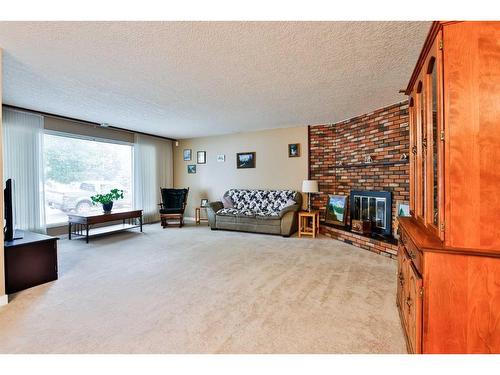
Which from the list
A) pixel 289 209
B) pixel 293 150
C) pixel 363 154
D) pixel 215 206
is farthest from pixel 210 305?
pixel 293 150

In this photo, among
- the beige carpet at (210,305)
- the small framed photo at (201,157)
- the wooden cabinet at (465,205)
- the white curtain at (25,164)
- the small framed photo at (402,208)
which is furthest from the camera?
the small framed photo at (201,157)

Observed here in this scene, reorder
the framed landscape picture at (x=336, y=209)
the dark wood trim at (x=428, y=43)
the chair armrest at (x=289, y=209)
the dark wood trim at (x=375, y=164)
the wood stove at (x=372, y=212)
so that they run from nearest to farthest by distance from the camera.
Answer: the dark wood trim at (x=428, y=43)
the dark wood trim at (x=375, y=164)
the wood stove at (x=372, y=212)
the framed landscape picture at (x=336, y=209)
the chair armrest at (x=289, y=209)

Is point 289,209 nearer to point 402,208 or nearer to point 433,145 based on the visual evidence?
point 402,208

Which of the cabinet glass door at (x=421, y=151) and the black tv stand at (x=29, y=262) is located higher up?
the cabinet glass door at (x=421, y=151)

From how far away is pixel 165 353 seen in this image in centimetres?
149

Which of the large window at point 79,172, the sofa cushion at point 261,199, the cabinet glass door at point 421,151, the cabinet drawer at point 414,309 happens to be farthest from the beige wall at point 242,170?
the cabinet drawer at point 414,309

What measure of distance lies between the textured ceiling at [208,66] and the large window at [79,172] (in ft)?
2.92

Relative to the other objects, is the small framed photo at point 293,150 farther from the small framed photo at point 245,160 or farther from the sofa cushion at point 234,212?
the sofa cushion at point 234,212

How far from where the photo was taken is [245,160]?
20.0ft

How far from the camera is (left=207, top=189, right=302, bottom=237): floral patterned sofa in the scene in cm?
480

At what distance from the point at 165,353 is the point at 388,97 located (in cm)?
403

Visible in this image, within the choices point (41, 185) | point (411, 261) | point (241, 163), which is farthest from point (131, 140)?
point (411, 261)

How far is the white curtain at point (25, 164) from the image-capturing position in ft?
13.0

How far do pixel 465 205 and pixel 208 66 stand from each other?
7.99 feet
